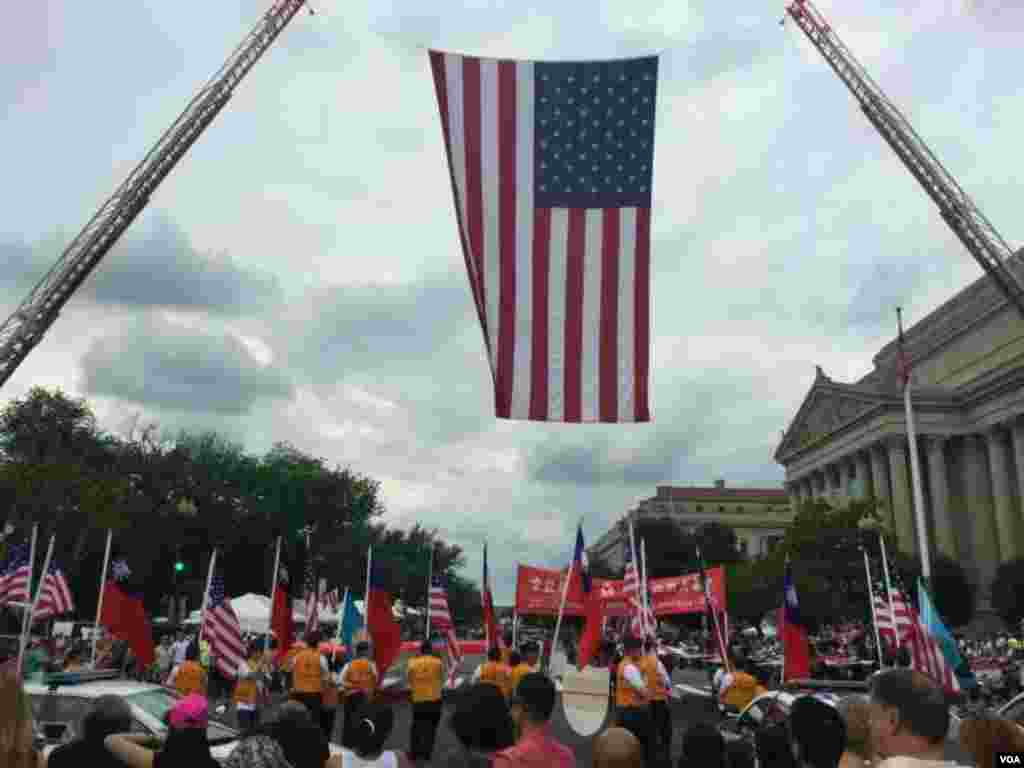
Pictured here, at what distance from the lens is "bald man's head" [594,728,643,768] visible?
3.75 metres

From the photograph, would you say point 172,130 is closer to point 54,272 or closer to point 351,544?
point 54,272

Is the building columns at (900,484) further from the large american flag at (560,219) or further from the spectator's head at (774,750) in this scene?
the spectator's head at (774,750)

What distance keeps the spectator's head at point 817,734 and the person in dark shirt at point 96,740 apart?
3.14m

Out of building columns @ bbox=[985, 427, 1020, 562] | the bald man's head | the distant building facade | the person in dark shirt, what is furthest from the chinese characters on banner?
the distant building facade

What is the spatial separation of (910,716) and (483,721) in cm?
178

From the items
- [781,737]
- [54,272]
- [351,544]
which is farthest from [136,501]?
[781,737]

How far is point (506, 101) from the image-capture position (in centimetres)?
880

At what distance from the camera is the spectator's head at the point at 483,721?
4.14 m

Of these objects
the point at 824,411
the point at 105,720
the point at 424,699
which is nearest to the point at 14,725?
the point at 105,720

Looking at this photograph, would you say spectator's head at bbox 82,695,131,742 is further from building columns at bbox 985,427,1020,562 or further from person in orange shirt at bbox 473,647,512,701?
building columns at bbox 985,427,1020,562

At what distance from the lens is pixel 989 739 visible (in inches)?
164

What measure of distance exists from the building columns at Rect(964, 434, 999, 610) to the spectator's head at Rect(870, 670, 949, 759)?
2776 inches

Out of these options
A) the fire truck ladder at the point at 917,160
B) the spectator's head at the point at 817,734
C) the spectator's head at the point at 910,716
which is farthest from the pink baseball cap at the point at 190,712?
the fire truck ladder at the point at 917,160

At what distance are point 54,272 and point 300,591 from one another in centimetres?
5447
